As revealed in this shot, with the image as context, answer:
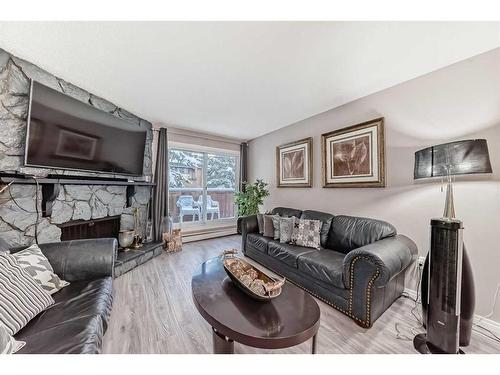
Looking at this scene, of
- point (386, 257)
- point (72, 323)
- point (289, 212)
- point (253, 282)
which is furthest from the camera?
point (289, 212)

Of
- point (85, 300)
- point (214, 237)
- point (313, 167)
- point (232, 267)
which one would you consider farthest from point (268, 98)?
point (214, 237)

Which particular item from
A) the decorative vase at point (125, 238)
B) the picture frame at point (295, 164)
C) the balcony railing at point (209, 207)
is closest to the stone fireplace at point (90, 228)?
the decorative vase at point (125, 238)

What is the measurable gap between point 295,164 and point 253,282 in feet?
8.28

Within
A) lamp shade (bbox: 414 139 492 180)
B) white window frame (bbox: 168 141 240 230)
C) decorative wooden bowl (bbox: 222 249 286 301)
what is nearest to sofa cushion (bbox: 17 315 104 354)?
decorative wooden bowl (bbox: 222 249 286 301)

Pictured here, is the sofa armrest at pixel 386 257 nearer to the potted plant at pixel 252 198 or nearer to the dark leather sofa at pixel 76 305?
the dark leather sofa at pixel 76 305

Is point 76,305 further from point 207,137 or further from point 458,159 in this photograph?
point 207,137

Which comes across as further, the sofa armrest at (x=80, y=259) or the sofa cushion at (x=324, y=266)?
the sofa cushion at (x=324, y=266)

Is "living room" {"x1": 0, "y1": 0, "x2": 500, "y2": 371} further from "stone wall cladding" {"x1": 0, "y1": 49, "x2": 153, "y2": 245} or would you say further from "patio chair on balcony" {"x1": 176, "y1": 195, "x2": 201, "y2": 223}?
"patio chair on balcony" {"x1": 176, "y1": 195, "x2": 201, "y2": 223}

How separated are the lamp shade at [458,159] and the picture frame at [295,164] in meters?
1.73

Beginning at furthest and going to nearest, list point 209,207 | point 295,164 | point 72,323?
point 209,207 → point 295,164 → point 72,323

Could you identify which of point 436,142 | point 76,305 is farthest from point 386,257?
point 76,305

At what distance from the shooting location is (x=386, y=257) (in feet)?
5.13

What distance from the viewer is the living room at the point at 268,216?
1.30 m
